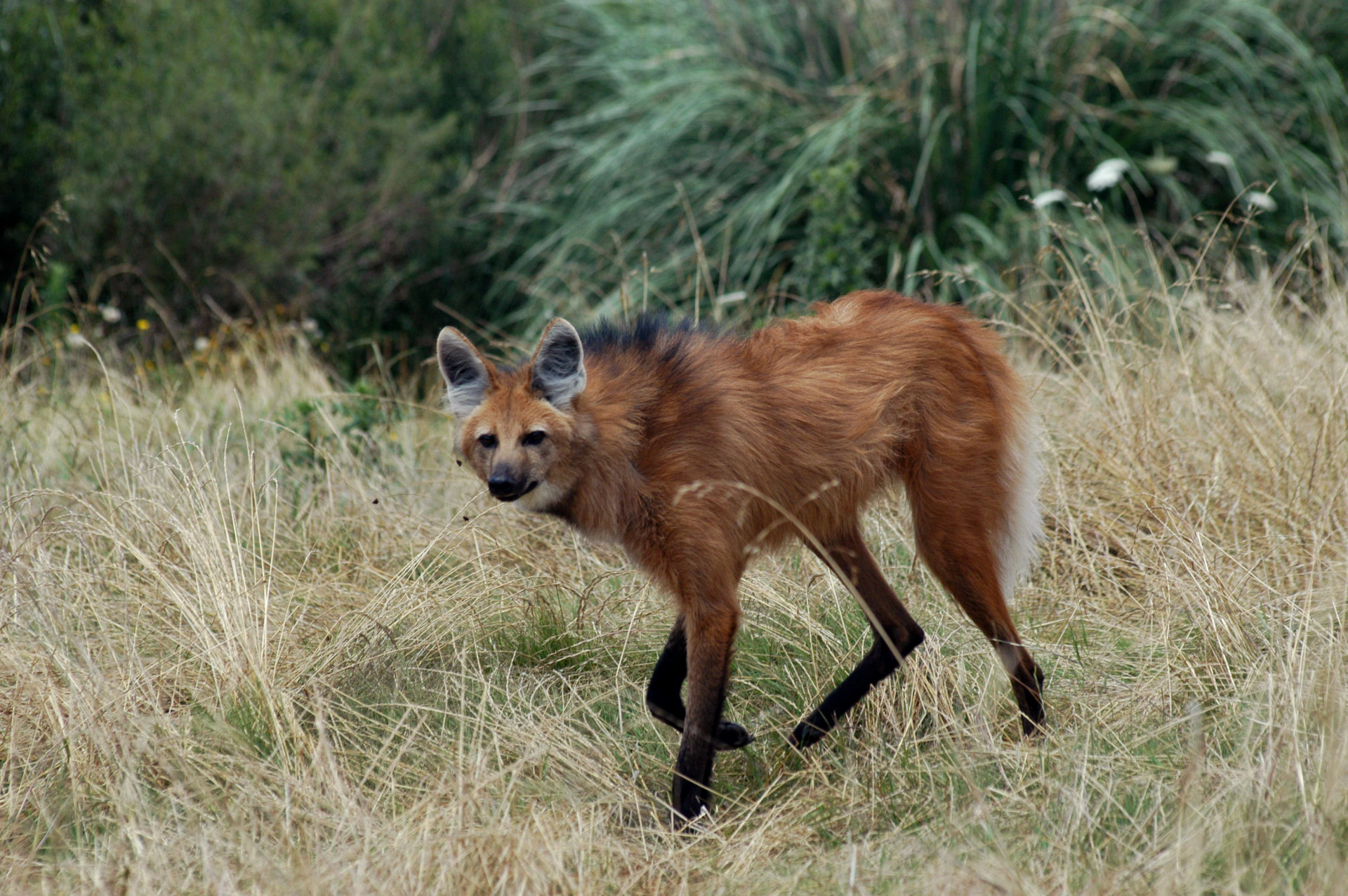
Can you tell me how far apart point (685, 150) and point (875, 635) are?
4.69 meters

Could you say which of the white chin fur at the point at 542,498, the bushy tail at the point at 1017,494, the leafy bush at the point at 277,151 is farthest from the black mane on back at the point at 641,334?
the leafy bush at the point at 277,151

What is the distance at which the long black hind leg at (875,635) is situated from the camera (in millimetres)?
2953

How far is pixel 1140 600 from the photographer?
11.5ft

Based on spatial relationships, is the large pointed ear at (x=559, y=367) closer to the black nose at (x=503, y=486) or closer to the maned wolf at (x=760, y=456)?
the maned wolf at (x=760, y=456)

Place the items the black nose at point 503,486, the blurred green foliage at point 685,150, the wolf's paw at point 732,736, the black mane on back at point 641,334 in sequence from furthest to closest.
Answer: the blurred green foliage at point 685,150, the black mane on back at point 641,334, the wolf's paw at point 732,736, the black nose at point 503,486

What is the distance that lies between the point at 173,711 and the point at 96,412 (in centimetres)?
197

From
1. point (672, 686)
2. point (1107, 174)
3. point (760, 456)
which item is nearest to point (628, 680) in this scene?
point (672, 686)

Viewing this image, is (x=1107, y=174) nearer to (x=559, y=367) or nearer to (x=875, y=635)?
(x=875, y=635)

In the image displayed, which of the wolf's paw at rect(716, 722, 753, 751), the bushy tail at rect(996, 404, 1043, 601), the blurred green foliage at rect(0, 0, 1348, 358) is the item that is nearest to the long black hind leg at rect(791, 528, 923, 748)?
the wolf's paw at rect(716, 722, 753, 751)

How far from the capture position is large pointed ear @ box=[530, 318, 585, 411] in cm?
274

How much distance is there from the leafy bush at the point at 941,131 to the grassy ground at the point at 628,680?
222 cm

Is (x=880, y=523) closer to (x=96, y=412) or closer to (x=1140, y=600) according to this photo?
(x=1140, y=600)

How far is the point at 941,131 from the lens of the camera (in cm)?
660

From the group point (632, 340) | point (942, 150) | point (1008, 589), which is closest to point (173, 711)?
point (632, 340)
